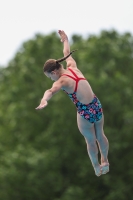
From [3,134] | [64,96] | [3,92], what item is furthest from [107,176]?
[3,92]

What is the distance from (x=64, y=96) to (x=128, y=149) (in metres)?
3.65

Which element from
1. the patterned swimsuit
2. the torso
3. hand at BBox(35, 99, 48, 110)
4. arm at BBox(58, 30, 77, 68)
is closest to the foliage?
arm at BBox(58, 30, 77, 68)

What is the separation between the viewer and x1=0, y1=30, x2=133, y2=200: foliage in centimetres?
3112

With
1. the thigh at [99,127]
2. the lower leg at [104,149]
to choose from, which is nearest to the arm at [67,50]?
the thigh at [99,127]

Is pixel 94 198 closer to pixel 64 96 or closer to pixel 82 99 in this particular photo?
pixel 64 96

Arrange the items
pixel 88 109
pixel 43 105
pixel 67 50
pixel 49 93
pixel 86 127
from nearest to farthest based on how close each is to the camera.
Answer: pixel 43 105, pixel 49 93, pixel 88 109, pixel 86 127, pixel 67 50

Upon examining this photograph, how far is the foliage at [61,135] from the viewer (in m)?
31.1

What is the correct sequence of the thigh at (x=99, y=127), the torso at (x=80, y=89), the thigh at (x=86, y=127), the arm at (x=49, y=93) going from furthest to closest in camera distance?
1. the thigh at (x=99, y=127)
2. the thigh at (x=86, y=127)
3. the torso at (x=80, y=89)
4. the arm at (x=49, y=93)

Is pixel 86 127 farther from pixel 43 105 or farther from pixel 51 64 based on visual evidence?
pixel 43 105

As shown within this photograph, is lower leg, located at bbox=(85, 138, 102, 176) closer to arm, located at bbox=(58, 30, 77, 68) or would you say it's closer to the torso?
the torso

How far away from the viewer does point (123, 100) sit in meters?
34.1

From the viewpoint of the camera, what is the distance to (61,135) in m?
33.0

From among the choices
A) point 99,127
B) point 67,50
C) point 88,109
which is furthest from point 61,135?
point 88,109

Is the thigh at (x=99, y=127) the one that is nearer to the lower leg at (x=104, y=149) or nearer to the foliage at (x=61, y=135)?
the lower leg at (x=104, y=149)
